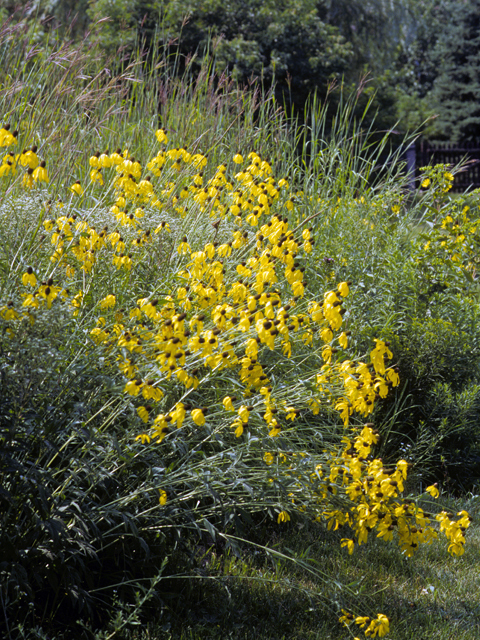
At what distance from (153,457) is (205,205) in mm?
1542

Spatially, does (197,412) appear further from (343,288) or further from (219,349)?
(343,288)

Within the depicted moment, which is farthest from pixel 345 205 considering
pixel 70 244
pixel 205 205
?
pixel 70 244

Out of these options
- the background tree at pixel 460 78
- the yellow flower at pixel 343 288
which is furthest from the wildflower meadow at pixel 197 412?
the background tree at pixel 460 78

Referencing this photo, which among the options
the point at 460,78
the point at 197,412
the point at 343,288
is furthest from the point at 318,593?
the point at 460,78

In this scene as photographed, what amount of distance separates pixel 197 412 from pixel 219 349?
0.42 m

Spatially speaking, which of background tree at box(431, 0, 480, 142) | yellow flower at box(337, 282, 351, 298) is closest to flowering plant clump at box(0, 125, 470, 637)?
yellow flower at box(337, 282, 351, 298)

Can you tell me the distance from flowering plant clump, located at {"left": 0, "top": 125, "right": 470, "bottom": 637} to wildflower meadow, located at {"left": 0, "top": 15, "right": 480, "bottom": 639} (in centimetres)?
1

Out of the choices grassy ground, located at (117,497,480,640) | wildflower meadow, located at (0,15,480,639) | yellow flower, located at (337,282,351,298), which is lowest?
grassy ground, located at (117,497,480,640)

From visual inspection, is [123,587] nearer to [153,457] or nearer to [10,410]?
[153,457]

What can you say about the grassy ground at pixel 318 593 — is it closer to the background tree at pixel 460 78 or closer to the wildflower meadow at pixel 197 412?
the wildflower meadow at pixel 197 412

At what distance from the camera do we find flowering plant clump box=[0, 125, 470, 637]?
6.08 ft

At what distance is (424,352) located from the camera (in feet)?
10.8

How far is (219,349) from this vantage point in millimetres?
2125

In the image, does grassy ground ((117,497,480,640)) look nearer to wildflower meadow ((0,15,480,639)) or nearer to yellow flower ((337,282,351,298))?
wildflower meadow ((0,15,480,639))
